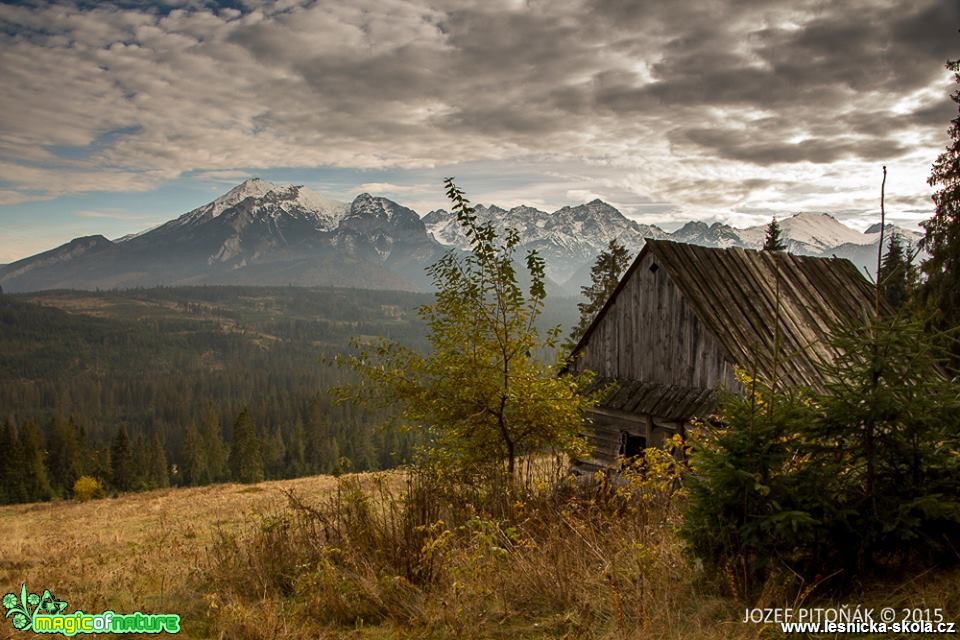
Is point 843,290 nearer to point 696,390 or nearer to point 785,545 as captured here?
point 696,390

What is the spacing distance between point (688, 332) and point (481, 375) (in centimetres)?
676

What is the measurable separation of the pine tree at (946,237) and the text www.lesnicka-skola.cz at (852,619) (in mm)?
24086

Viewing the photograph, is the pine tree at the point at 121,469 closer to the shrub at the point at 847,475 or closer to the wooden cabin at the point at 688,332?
the wooden cabin at the point at 688,332

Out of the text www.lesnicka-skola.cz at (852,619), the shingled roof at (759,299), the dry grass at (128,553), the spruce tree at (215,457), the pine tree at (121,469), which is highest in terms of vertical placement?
the shingled roof at (759,299)

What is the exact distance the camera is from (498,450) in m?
10.3

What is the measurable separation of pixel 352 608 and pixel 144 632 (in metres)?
2.25

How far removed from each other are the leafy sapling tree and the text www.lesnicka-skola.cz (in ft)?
17.3

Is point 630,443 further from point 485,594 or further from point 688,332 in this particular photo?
point 485,594

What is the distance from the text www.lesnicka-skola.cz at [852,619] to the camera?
4242 mm

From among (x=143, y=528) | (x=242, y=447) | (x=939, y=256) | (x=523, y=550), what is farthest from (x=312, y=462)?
(x=523, y=550)

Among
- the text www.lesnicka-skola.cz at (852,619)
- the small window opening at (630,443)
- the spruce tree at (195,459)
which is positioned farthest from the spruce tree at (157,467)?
the text www.lesnicka-skola.cz at (852,619)

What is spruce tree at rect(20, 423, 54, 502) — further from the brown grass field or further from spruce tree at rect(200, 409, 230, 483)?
the brown grass field

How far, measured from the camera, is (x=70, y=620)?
620 centimetres

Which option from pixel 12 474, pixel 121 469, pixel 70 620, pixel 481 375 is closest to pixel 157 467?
pixel 121 469
